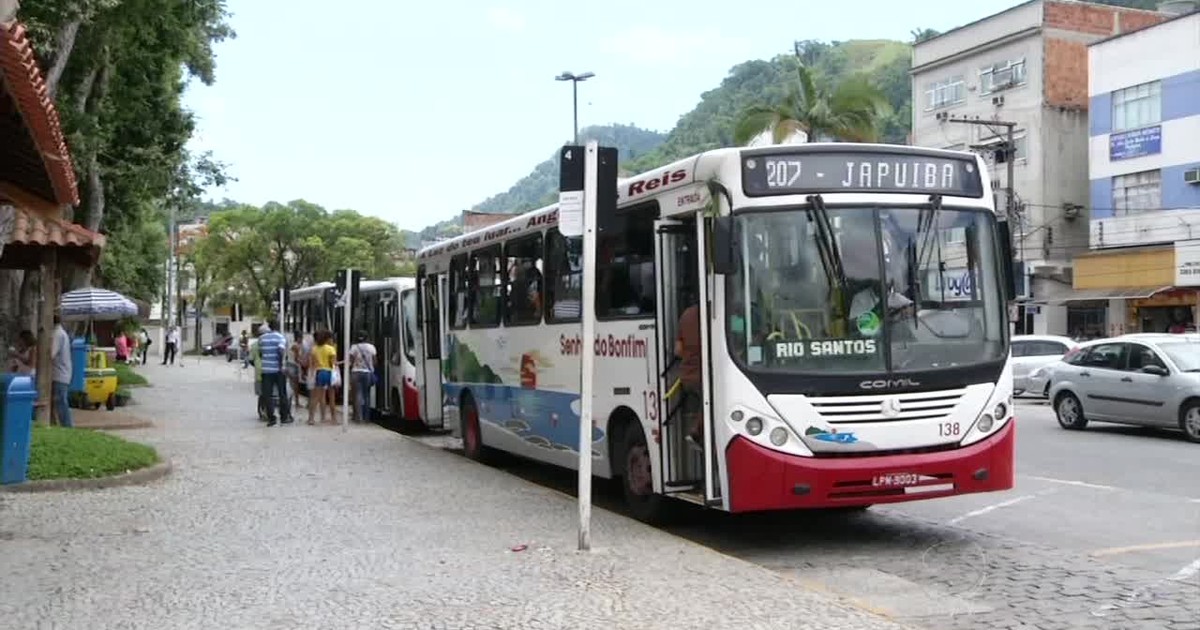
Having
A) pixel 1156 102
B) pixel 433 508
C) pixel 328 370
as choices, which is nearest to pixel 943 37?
pixel 1156 102

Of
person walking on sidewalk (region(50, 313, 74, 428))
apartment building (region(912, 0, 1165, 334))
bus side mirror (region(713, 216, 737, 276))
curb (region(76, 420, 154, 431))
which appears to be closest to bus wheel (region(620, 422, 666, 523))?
bus side mirror (region(713, 216, 737, 276))

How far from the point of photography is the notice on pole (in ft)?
28.0

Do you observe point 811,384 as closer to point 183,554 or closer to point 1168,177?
point 183,554

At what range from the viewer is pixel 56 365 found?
55.2 feet

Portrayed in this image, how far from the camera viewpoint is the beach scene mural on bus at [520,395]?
11.8 metres

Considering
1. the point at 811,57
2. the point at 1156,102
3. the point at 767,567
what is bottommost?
the point at 767,567

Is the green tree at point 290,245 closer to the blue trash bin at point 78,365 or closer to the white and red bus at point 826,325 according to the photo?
the blue trash bin at point 78,365

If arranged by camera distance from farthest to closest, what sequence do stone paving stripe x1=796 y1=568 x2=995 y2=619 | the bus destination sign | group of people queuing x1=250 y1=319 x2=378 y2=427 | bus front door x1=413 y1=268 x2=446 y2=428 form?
group of people queuing x1=250 y1=319 x2=378 y2=427 → bus front door x1=413 y1=268 x2=446 y2=428 → the bus destination sign → stone paving stripe x1=796 y1=568 x2=995 y2=619

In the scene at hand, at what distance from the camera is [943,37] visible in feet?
167

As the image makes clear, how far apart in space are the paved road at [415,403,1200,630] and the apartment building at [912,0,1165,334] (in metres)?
33.3

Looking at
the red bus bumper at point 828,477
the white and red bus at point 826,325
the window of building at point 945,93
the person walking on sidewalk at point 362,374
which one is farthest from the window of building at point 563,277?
the window of building at point 945,93

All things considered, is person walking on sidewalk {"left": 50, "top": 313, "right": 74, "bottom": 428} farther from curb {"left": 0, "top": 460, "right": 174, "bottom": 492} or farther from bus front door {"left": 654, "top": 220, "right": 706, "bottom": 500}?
bus front door {"left": 654, "top": 220, "right": 706, "bottom": 500}

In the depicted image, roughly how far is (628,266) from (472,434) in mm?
5893

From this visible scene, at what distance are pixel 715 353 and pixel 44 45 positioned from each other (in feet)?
40.3
